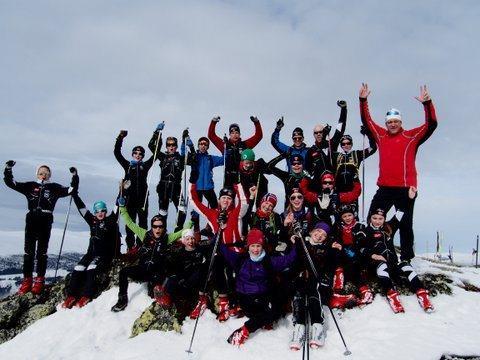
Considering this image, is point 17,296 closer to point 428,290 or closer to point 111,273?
point 111,273

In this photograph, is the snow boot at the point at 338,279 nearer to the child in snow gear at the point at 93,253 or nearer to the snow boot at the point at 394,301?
the snow boot at the point at 394,301

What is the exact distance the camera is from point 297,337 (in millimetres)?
7473

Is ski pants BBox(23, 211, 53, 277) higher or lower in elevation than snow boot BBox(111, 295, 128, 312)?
higher

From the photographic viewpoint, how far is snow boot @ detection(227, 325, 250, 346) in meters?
7.70

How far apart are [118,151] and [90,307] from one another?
522cm

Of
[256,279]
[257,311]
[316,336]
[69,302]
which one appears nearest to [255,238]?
[256,279]

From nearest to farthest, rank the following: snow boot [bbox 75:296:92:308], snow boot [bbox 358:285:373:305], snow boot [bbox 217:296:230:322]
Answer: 1. snow boot [bbox 358:285:373:305]
2. snow boot [bbox 217:296:230:322]
3. snow boot [bbox 75:296:92:308]

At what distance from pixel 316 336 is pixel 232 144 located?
22.9 feet

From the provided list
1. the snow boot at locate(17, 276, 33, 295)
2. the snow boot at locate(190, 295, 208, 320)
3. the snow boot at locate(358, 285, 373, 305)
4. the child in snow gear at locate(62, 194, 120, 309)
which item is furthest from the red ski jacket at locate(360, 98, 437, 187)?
the snow boot at locate(17, 276, 33, 295)

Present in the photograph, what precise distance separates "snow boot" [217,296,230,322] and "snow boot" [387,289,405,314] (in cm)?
356

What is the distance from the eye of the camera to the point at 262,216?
980cm

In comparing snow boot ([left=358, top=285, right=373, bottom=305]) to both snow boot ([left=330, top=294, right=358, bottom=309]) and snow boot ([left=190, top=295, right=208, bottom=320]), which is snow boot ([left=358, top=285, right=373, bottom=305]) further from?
snow boot ([left=190, top=295, right=208, bottom=320])

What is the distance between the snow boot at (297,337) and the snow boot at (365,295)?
1.70m

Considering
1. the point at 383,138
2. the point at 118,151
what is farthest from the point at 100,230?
the point at 383,138
